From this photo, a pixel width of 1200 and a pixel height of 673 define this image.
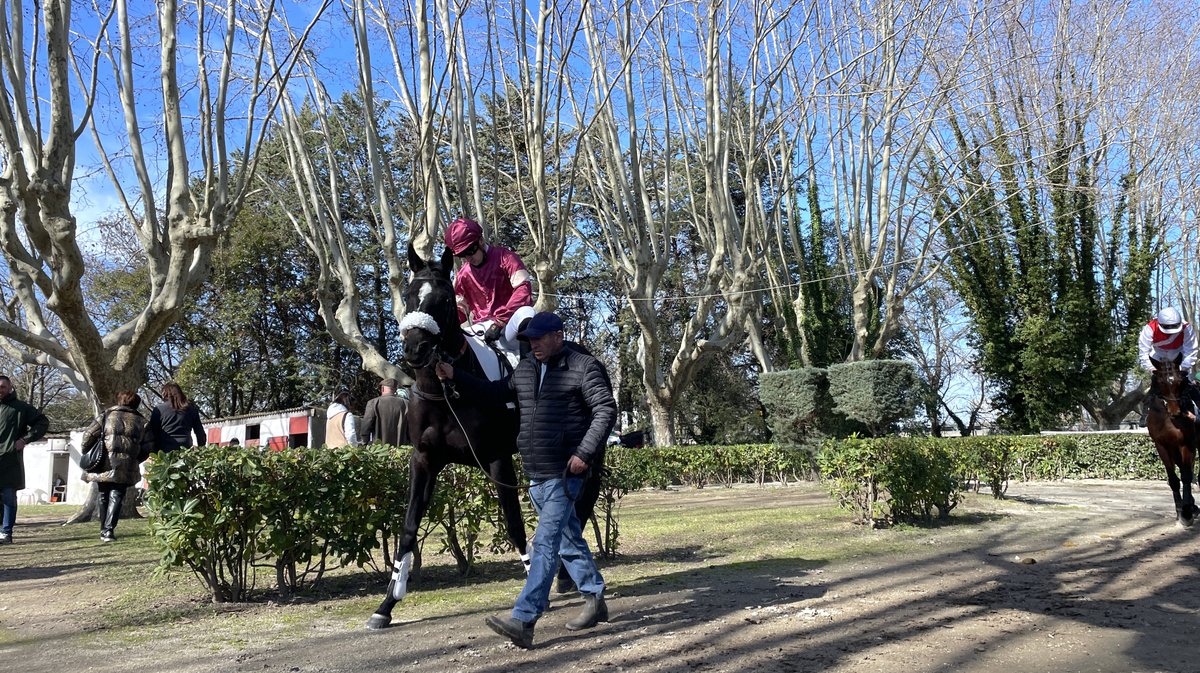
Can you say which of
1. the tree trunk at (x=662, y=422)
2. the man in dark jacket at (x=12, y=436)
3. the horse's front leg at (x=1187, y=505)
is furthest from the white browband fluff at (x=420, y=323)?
the tree trunk at (x=662, y=422)

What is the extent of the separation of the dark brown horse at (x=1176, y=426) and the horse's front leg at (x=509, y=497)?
7.02 meters

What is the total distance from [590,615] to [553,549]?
480 mm

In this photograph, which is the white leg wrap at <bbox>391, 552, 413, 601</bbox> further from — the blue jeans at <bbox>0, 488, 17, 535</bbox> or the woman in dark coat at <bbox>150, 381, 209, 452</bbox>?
the blue jeans at <bbox>0, 488, 17, 535</bbox>

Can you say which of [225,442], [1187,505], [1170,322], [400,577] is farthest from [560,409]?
[225,442]

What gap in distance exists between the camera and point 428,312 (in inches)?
197

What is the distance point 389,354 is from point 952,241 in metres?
22.5

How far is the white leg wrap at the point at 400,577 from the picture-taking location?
5039 millimetres

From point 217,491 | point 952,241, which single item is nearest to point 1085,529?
point 217,491

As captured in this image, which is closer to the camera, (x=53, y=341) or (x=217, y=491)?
(x=217, y=491)

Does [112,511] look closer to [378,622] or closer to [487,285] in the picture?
[487,285]

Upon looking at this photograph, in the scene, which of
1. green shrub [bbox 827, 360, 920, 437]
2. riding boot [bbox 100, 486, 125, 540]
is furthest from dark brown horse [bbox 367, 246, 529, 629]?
green shrub [bbox 827, 360, 920, 437]

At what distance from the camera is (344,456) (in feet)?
19.9

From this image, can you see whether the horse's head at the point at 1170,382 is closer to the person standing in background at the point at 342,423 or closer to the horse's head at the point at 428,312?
the horse's head at the point at 428,312

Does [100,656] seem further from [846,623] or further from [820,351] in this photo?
[820,351]
